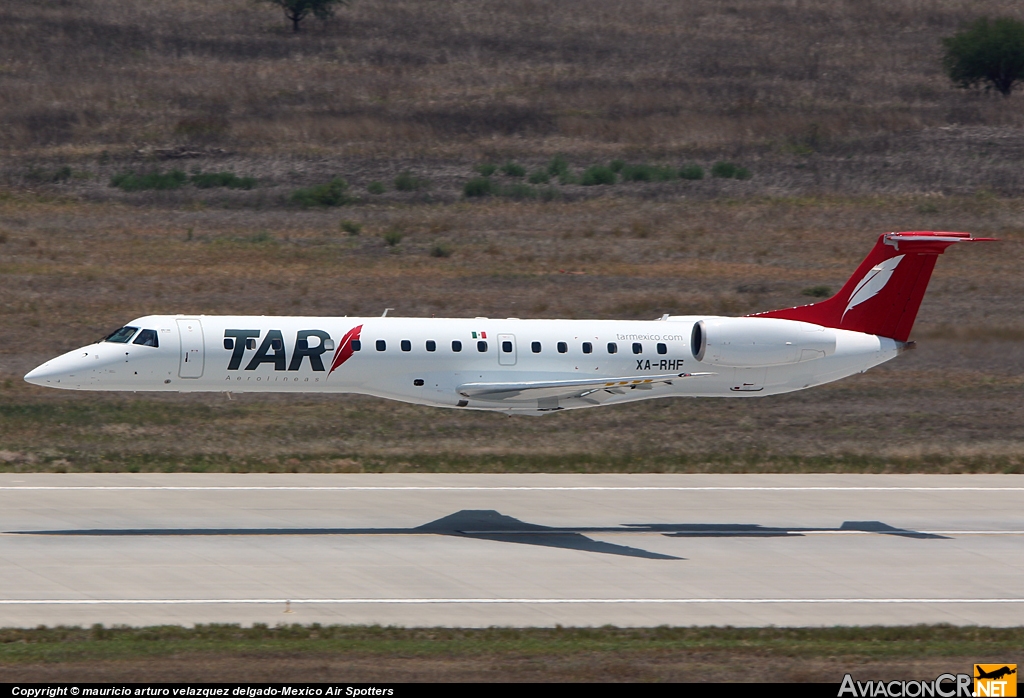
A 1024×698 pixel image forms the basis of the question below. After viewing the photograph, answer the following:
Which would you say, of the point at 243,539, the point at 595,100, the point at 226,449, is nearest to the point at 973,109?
the point at 595,100

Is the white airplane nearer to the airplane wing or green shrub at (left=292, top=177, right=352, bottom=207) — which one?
the airplane wing

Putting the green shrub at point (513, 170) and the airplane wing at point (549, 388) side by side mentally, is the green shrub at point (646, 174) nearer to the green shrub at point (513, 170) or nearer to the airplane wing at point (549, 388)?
the green shrub at point (513, 170)

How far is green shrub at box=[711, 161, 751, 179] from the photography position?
237 feet

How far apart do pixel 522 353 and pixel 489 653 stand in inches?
467

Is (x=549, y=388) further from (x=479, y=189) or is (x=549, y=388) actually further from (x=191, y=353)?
(x=479, y=189)

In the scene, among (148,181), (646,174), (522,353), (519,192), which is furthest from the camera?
(646,174)

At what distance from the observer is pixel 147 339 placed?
28469 millimetres

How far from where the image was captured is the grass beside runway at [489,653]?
58.9ft

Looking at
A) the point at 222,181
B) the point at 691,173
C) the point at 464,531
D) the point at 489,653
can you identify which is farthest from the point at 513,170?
the point at 489,653

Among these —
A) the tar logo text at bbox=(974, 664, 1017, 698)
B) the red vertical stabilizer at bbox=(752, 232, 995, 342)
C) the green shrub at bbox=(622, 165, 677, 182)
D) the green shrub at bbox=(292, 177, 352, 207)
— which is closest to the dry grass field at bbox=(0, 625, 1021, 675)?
the tar logo text at bbox=(974, 664, 1017, 698)

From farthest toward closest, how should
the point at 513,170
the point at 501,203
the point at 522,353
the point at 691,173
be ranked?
the point at 691,173 < the point at 513,170 < the point at 501,203 < the point at 522,353

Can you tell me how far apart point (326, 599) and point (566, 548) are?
244 inches

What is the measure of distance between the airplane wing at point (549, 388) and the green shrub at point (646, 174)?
42.7m

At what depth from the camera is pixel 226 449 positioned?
36844 millimetres
